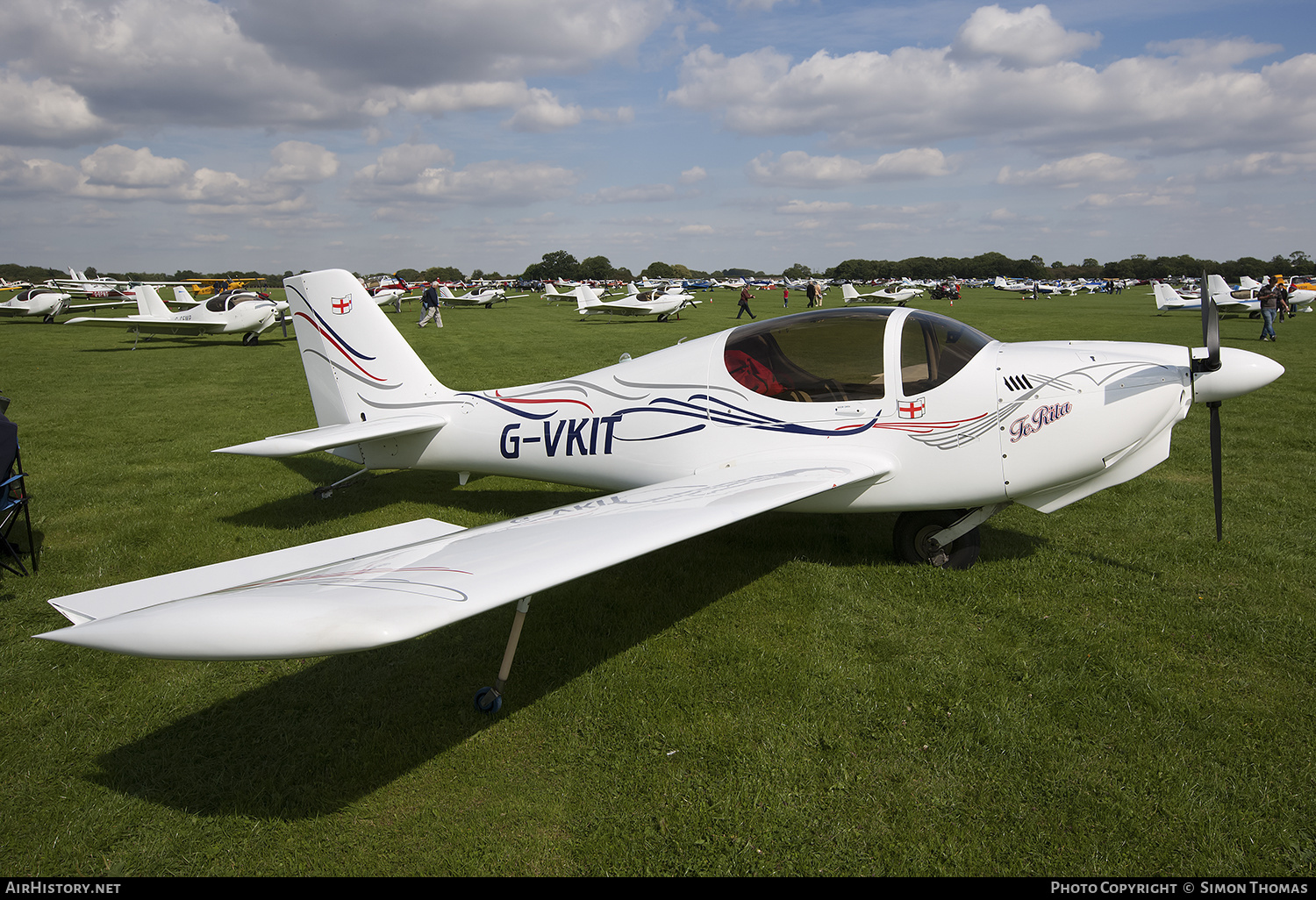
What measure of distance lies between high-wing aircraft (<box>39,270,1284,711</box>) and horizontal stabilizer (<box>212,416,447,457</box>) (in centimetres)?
3

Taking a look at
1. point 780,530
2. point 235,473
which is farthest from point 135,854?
point 235,473

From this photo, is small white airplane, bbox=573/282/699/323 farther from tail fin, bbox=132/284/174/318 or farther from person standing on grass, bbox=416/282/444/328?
tail fin, bbox=132/284/174/318

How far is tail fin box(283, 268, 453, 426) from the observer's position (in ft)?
21.0

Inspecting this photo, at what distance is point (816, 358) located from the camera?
4957 millimetres

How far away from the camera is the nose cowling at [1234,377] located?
441 centimetres

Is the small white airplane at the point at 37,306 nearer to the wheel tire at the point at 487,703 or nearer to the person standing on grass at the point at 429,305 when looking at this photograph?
the person standing on grass at the point at 429,305

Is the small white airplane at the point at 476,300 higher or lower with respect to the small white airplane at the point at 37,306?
higher

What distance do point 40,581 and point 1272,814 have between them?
7.60 metres

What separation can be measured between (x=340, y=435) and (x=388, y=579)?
3467mm

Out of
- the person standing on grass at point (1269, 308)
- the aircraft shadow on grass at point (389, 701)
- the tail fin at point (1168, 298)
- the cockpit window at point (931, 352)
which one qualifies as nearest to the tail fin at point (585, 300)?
the person standing on grass at point (1269, 308)

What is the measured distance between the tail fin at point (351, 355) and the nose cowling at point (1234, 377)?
19.2ft

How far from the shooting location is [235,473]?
8070 millimetres

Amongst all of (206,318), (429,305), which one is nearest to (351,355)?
(206,318)

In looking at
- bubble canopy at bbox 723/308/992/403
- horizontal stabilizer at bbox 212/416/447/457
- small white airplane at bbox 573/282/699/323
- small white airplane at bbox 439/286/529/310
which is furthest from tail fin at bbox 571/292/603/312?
bubble canopy at bbox 723/308/992/403
